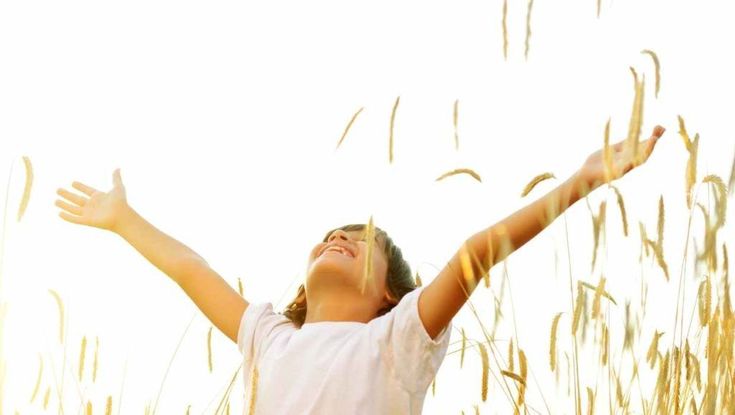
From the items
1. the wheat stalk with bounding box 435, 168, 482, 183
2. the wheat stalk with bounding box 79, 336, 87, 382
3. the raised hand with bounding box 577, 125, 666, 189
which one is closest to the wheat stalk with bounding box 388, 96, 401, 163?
the wheat stalk with bounding box 435, 168, 482, 183

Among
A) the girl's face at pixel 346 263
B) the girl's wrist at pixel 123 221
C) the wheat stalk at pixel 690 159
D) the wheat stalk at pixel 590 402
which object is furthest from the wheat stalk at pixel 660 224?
the girl's wrist at pixel 123 221

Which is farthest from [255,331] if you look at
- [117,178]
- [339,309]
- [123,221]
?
[117,178]

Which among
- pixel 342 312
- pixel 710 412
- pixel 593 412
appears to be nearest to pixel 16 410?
pixel 342 312

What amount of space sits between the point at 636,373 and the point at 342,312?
0.66m

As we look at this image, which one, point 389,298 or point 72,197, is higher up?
point 72,197

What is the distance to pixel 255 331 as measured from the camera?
217cm

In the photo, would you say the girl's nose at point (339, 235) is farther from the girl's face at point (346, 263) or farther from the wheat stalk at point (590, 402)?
the wheat stalk at point (590, 402)

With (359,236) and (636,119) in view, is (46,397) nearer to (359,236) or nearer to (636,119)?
(359,236)

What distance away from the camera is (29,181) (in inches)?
65.2

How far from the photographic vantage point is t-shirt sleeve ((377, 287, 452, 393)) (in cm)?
188

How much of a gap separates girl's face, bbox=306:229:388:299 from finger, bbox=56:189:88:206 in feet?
1.73

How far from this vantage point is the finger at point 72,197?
2346 mm

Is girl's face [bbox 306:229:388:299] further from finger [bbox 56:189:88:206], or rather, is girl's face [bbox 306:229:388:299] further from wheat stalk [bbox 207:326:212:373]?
finger [bbox 56:189:88:206]

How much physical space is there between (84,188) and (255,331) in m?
0.54
